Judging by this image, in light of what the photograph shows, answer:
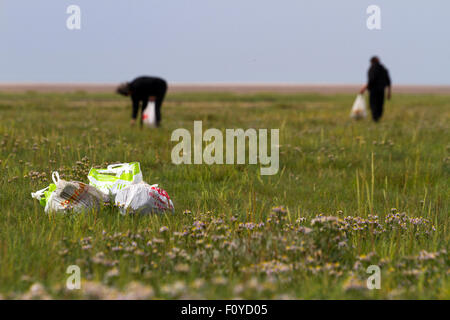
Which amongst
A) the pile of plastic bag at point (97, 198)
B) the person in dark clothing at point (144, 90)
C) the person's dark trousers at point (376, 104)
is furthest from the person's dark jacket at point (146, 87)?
the pile of plastic bag at point (97, 198)

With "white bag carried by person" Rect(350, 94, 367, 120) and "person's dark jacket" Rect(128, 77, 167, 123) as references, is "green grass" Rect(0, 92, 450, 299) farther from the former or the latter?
"white bag carried by person" Rect(350, 94, 367, 120)

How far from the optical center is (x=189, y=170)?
7074 mm

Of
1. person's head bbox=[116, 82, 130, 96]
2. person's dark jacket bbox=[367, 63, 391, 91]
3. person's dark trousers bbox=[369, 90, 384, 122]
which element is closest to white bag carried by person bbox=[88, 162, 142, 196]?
person's head bbox=[116, 82, 130, 96]

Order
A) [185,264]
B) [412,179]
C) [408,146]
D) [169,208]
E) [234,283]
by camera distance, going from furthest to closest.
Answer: [408,146]
[412,179]
[169,208]
[185,264]
[234,283]

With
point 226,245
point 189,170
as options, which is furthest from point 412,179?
point 226,245

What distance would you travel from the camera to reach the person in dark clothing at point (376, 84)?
16.4 metres

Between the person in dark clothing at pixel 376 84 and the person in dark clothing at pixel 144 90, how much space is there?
24.2 feet

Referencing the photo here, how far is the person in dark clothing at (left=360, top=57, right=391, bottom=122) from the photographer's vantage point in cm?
1636

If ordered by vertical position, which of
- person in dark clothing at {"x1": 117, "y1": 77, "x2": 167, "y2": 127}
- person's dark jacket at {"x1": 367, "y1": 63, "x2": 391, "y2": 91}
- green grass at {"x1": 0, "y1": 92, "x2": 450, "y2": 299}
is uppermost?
person's dark jacket at {"x1": 367, "y1": 63, "x2": 391, "y2": 91}

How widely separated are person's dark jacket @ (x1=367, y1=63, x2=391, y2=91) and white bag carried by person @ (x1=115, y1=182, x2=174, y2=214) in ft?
43.6

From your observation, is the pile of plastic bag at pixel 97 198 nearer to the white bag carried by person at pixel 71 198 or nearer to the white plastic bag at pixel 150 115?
the white bag carried by person at pixel 71 198

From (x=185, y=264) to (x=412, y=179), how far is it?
16.2ft

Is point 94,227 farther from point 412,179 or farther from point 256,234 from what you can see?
point 412,179
